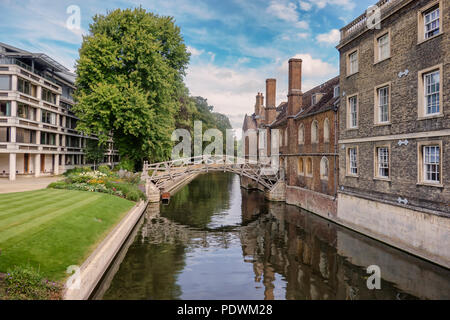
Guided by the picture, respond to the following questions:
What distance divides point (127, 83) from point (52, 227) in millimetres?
18969

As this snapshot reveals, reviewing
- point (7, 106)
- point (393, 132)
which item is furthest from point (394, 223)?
point (7, 106)

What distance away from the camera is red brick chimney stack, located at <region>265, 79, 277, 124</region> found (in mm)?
37875

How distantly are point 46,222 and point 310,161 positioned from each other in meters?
20.7

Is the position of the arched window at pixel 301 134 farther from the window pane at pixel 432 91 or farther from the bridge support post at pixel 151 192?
the window pane at pixel 432 91

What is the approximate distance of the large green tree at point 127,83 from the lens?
28141 mm

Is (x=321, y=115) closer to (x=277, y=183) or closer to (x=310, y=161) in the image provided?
(x=310, y=161)

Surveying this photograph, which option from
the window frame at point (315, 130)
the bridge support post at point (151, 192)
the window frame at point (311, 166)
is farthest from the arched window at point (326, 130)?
the bridge support post at point (151, 192)

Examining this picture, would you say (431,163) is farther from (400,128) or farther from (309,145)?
(309,145)

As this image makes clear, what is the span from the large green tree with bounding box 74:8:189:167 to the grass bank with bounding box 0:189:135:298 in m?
10.4

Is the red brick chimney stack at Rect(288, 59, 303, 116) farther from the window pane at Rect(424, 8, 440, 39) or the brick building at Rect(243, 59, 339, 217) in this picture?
the window pane at Rect(424, 8, 440, 39)

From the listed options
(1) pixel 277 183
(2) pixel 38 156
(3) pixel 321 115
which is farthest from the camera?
(2) pixel 38 156

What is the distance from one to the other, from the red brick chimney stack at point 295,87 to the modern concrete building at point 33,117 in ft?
88.6

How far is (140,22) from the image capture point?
29.5m
